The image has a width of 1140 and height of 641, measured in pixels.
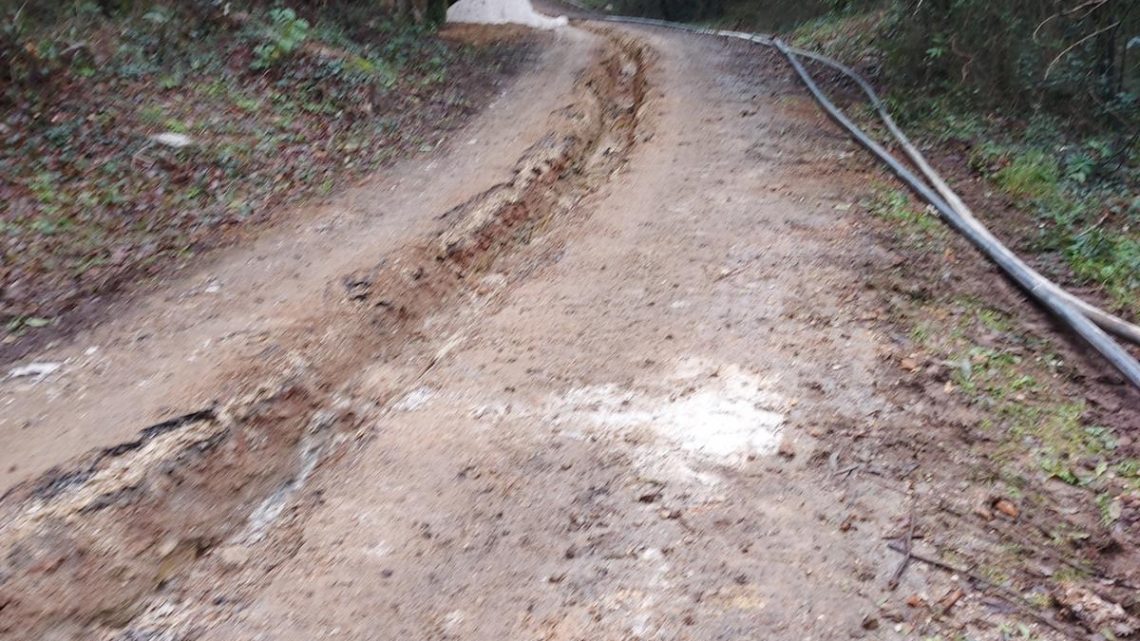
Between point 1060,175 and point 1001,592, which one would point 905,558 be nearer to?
point 1001,592

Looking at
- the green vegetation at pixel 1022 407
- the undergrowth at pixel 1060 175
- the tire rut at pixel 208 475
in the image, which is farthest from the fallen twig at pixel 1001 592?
the undergrowth at pixel 1060 175

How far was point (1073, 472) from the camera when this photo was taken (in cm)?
448

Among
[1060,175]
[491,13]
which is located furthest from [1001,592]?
[491,13]

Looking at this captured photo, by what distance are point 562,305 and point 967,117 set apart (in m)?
7.04

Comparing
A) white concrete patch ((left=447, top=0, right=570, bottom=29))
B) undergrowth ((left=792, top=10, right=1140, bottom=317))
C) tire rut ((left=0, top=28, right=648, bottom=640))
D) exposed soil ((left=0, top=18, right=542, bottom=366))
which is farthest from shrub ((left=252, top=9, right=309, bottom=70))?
white concrete patch ((left=447, top=0, right=570, bottom=29))

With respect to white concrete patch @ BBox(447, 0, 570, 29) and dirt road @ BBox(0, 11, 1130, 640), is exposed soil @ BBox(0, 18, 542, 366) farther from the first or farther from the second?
white concrete patch @ BBox(447, 0, 570, 29)

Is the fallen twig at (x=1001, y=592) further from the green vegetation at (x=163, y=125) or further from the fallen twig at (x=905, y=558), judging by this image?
the green vegetation at (x=163, y=125)

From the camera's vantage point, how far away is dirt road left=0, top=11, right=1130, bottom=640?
3771 mm

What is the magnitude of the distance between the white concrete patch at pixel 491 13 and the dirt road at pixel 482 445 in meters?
14.8

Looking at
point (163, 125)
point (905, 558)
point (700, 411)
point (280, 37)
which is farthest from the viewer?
point (280, 37)

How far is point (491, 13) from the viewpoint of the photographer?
21.4 metres

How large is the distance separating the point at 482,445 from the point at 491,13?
61.6 feet

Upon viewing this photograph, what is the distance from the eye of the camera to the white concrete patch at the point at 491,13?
21281 millimetres

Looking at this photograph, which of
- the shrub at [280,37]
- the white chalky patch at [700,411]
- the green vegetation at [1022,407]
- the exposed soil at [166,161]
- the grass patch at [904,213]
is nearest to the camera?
the green vegetation at [1022,407]
